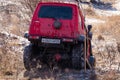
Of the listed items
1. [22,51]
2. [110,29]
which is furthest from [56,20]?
[110,29]

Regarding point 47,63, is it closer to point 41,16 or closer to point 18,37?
point 41,16

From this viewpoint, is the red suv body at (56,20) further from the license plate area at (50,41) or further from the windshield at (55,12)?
the license plate area at (50,41)

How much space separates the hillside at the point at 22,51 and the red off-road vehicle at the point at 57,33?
0.41m

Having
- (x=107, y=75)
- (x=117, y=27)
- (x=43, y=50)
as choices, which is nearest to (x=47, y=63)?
(x=43, y=50)

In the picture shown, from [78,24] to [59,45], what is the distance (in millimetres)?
763

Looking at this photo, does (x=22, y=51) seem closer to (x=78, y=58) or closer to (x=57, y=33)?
(x=57, y=33)

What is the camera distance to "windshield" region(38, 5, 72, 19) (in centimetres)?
1168

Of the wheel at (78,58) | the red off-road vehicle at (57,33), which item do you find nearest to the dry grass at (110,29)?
the red off-road vehicle at (57,33)

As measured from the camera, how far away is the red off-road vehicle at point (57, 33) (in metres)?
11.5

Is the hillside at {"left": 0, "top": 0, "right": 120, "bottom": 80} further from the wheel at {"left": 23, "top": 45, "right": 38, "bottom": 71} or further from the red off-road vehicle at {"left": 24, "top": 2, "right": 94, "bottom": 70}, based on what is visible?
the red off-road vehicle at {"left": 24, "top": 2, "right": 94, "bottom": 70}

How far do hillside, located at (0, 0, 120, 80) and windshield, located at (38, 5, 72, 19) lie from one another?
144 centimetres

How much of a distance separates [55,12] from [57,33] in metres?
0.59

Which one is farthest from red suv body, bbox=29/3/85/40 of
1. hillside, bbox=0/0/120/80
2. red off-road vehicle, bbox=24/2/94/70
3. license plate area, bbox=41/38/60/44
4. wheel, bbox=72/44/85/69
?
hillside, bbox=0/0/120/80

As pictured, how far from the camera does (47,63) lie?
11836mm
